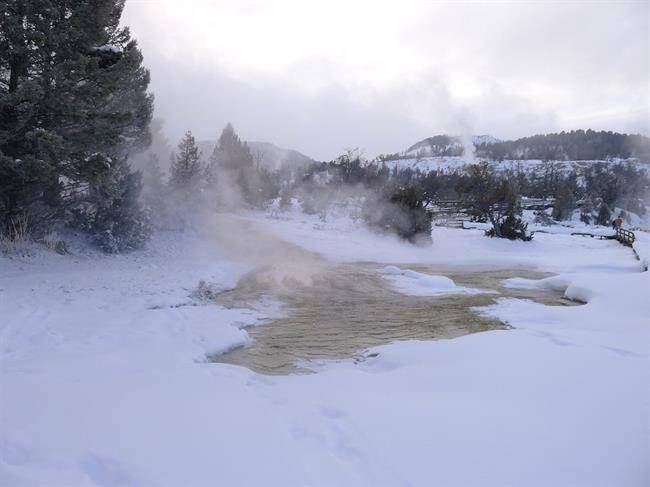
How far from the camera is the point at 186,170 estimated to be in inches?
808

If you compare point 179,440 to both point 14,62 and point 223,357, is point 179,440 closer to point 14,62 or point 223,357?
point 223,357

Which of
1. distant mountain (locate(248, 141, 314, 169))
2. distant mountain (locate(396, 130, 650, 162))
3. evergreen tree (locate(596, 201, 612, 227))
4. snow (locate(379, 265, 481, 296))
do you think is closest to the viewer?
snow (locate(379, 265, 481, 296))

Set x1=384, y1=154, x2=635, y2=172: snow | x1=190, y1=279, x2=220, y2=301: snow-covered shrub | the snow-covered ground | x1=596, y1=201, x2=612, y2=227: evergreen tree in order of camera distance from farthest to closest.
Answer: the snow-covered ground < x1=384, y1=154, x2=635, y2=172: snow < x1=596, y1=201, x2=612, y2=227: evergreen tree < x1=190, y1=279, x2=220, y2=301: snow-covered shrub

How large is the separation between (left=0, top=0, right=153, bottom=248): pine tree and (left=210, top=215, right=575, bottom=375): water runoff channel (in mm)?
4385

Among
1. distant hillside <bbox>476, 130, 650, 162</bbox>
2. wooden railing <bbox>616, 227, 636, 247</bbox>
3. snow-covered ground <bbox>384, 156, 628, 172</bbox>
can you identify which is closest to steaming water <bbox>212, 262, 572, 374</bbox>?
wooden railing <bbox>616, 227, 636, 247</bbox>

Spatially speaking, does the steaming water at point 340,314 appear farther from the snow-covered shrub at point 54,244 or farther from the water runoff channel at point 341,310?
the snow-covered shrub at point 54,244

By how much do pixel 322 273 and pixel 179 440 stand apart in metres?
9.67

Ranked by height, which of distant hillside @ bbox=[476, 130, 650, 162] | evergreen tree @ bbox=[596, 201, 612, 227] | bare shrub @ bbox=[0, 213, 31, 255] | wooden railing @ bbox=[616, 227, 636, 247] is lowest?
bare shrub @ bbox=[0, 213, 31, 255]

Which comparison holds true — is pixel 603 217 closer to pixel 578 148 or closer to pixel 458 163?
pixel 458 163

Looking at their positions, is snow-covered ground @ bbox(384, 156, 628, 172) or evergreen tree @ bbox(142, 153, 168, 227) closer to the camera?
evergreen tree @ bbox(142, 153, 168, 227)

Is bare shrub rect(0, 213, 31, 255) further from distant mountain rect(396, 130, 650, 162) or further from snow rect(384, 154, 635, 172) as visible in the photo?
distant mountain rect(396, 130, 650, 162)

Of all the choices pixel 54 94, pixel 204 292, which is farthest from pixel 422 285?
pixel 54 94

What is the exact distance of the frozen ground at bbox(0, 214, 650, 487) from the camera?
8.74 ft

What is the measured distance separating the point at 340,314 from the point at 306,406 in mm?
4514
